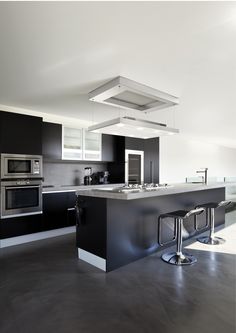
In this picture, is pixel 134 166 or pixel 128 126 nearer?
pixel 128 126

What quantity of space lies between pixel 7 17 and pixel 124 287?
2.68 meters

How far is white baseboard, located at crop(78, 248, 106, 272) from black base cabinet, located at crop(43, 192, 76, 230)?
47.7 inches

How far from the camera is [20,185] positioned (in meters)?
3.76

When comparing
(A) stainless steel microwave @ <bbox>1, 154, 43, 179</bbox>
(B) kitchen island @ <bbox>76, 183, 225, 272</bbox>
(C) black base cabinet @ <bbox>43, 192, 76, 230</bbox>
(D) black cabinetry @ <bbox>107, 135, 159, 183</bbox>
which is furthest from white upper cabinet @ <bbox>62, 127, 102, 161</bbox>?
(B) kitchen island @ <bbox>76, 183, 225, 272</bbox>

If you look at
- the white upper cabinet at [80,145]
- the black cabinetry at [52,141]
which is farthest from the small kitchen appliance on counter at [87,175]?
the black cabinetry at [52,141]

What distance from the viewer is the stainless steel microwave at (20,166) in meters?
3.59

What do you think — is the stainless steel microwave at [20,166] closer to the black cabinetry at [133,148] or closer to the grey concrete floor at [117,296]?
the grey concrete floor at [117,296]

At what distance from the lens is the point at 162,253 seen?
332 cm

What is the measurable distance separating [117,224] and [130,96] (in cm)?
175

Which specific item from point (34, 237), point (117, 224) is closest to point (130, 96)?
point (117, 224)

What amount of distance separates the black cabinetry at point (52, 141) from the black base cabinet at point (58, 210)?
31.1 inches

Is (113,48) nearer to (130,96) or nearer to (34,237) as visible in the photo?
(130,96)

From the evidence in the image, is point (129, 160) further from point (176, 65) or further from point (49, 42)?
point (49, 42)

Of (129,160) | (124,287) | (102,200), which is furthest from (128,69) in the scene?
(129,160)
